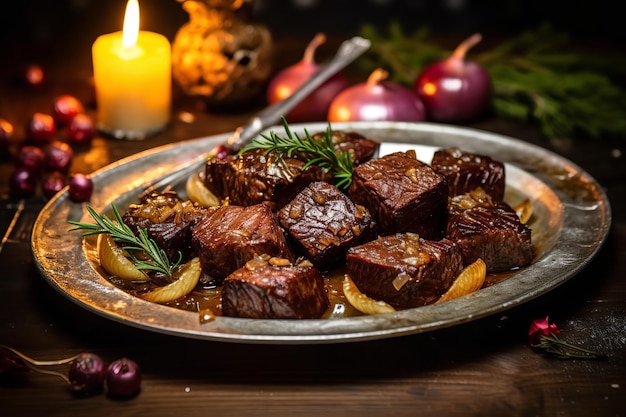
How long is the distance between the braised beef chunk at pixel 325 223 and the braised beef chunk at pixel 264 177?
12cm

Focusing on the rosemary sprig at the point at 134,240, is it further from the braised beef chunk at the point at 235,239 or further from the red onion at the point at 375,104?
the red onion at the point at 375,104

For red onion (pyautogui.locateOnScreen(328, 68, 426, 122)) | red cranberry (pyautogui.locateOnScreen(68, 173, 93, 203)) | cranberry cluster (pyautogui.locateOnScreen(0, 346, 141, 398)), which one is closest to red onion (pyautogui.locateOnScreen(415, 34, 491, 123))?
red onion (pyautogui.locateOnScreen(328, 68, 426, 122))

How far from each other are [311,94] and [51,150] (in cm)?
158

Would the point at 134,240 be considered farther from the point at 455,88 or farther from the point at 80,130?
the point at 455,88

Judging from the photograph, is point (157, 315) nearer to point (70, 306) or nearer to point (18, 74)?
point (70, 306)

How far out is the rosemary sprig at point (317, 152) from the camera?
3242mm

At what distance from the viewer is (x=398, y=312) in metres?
2.54

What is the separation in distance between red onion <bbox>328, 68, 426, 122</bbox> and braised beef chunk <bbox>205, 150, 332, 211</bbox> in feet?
4.47

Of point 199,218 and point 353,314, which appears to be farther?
point 199,218

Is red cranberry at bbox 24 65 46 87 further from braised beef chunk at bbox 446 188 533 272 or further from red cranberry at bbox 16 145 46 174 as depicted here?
braised beef chunk at bbox 446 188 533 272

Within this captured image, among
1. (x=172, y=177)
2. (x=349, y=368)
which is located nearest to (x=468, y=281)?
(x=349, y=368)

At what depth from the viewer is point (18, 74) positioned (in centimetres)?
534

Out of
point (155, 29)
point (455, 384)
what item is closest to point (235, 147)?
point (455, 384)

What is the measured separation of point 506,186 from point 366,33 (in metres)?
2.31
